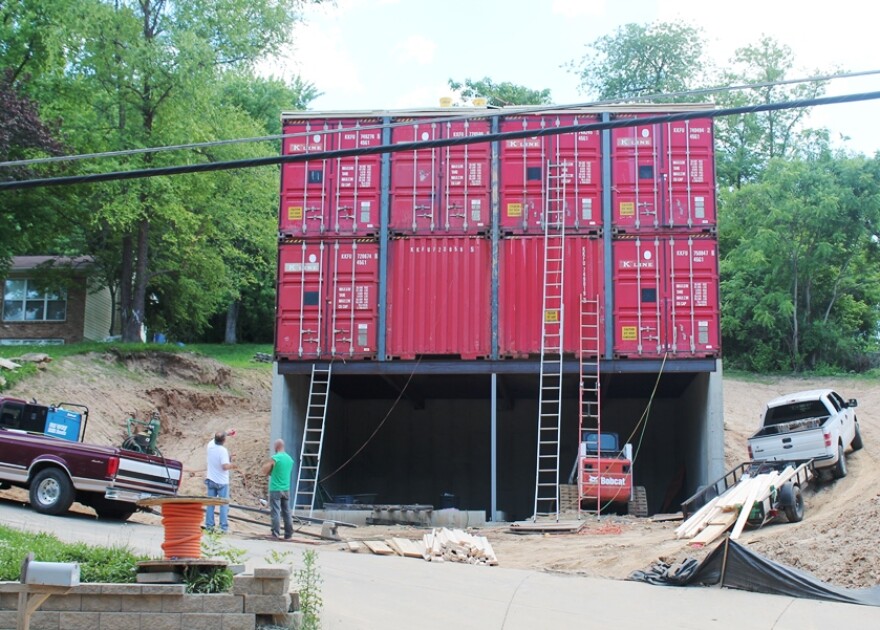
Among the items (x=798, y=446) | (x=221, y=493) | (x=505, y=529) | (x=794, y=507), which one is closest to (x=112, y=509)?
(x=221, y=493)

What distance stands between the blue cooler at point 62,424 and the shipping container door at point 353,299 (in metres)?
6.99

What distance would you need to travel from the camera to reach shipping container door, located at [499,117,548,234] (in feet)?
81.4

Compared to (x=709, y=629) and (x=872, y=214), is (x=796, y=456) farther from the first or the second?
(x=872, y=214)

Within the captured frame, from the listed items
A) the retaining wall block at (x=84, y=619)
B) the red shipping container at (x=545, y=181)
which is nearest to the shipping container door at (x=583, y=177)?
the red shipping container at (x=545, y=181)

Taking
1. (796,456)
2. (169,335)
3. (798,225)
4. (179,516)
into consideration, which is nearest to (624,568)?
(179,516)

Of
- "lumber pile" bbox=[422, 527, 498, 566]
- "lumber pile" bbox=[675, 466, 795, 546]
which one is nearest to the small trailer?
"lumber pile" bbox=[675, 466, 795, 546]

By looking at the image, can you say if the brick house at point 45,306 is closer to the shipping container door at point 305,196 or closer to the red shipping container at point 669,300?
the shipping container door at point 305,196

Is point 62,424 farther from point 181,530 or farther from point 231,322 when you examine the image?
point 231,322

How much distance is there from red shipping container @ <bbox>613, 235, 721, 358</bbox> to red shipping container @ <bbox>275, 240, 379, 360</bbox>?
568cm

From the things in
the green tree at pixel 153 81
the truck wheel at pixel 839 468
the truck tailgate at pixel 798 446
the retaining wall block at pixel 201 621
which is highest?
the green tree at pixel 153 81

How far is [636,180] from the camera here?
24.6 meters

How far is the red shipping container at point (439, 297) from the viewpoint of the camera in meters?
24.8

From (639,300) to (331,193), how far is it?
24.5 feet

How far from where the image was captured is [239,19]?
34.5 metres
